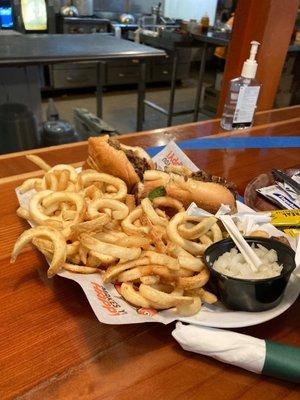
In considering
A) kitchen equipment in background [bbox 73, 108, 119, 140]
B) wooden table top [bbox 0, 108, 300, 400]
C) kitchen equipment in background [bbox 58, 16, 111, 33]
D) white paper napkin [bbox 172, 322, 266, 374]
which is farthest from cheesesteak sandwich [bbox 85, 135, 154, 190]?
kitchen equipment in background [bbox 58, 16, 111, 33]

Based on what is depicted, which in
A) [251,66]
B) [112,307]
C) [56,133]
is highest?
[251,66]

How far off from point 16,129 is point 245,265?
264cm

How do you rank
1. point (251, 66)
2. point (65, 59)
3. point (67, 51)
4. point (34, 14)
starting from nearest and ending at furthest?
1. point (251, 66)
2. point (65, 59)
3. point (67, 51)
4. point (34, 14)

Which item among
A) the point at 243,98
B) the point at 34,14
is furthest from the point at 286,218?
the point at 34,14

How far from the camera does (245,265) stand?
635mm

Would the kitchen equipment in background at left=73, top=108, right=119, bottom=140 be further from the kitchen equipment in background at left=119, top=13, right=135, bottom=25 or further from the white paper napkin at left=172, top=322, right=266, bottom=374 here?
the kitchen equipment in background at left=119, top=13, right=135, bottom=25

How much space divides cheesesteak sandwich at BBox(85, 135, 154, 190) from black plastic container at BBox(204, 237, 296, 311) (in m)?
0.33

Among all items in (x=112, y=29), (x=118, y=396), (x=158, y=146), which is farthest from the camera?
(x=112, y=29)

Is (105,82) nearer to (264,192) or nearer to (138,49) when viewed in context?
(138,49)

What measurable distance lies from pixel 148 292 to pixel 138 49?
2.86m

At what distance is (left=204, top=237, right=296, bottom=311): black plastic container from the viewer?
59cm

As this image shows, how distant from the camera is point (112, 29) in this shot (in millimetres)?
5598

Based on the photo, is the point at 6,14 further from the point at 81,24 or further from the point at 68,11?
the point at 81,24

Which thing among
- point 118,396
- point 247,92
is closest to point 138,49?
point 247,92
